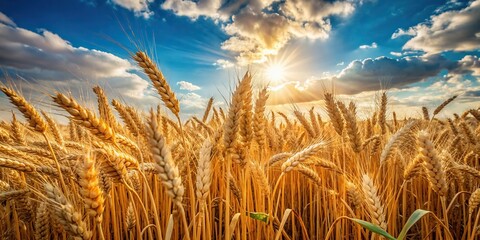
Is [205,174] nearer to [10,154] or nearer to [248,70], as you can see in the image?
[248,70]

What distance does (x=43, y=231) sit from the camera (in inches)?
73.8

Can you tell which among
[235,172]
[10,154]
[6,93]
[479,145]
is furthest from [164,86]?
[479,145]

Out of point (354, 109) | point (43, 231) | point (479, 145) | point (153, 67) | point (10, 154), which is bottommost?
point (43, 231)

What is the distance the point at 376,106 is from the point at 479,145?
126 centimetres

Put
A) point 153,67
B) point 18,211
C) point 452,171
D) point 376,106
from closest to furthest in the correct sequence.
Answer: point 153,67, point 18,211, point 452,171, point 376,106

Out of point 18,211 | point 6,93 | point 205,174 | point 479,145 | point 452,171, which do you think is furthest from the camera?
point 479,145

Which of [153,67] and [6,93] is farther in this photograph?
[153,67]

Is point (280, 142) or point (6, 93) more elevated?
point (6, 93)

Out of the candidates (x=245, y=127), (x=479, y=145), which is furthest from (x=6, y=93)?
(x=479, y=145)

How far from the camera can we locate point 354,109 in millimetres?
4027

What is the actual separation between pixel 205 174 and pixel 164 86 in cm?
66

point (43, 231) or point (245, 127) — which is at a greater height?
point (245, 127)

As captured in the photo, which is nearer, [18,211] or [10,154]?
[10,154]

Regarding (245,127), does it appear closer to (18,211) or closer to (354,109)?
(18,211)
